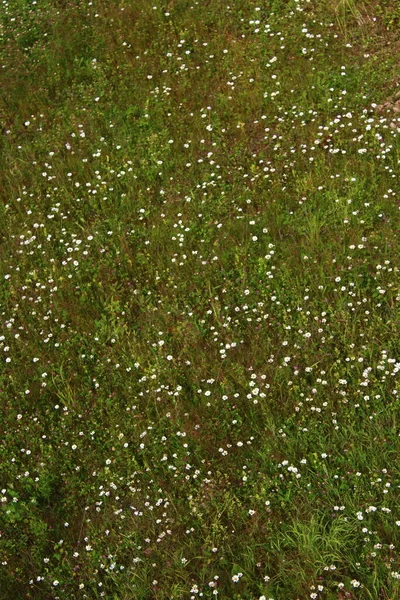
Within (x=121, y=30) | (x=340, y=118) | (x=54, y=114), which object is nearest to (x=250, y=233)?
(x=340, y=118)

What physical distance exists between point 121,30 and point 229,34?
177cm

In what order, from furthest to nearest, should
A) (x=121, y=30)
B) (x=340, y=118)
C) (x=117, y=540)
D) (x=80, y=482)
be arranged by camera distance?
(x=121, y=30), (x=340, y=118), (x=80, y=482), (x=117, y=540)

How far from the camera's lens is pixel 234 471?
18.8 ft

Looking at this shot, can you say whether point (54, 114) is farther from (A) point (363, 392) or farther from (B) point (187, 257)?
(A) point (363, 392)

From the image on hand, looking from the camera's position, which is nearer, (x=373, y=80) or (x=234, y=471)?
(x=234, y=471)

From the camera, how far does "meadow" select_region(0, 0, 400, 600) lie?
5312 mm

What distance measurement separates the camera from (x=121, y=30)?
11.0 metres

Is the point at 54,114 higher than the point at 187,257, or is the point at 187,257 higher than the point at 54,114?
the point at 54,114

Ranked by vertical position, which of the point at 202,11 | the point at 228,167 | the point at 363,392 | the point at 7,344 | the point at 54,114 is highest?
the point at 202,11

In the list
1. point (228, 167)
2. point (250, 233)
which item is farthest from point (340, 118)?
point (250, 233)

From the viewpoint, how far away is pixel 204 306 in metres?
7.12

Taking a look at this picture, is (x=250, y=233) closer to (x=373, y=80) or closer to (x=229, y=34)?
(x=373, y=80)

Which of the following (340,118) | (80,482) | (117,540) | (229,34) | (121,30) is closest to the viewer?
(117,540)

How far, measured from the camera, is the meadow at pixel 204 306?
17.4 ft
